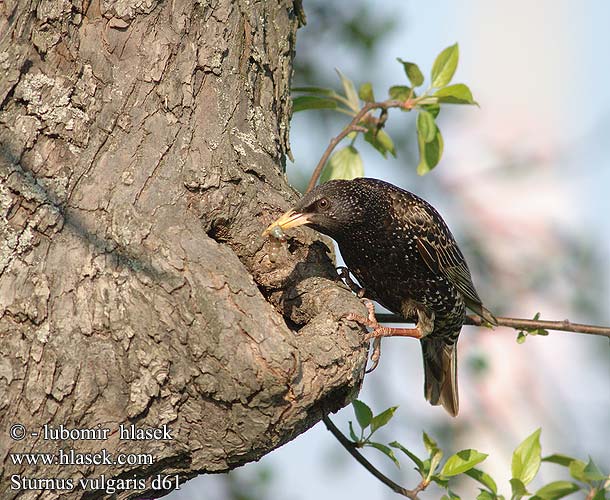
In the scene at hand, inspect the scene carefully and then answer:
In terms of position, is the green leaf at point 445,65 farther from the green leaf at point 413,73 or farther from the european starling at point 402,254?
the european starling at point 402,254

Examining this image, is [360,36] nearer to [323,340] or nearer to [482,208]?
[482,208]

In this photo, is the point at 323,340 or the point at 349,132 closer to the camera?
the point at 323,340

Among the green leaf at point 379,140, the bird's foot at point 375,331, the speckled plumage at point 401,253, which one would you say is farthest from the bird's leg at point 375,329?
the green leaf at point 379,140

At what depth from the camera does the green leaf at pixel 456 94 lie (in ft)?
10.8

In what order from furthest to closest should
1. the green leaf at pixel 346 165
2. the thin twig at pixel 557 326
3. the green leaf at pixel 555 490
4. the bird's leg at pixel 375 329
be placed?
the green leaf at pixel 346 165, the thin twig at pixel 557 326, the green leaf at pixel 555 490, the bird's leg at pixel 375 329

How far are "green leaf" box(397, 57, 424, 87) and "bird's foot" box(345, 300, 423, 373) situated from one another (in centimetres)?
90

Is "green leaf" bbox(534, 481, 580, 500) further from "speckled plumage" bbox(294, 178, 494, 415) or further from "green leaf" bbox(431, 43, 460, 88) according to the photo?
"green leaf" bbox(431, 43, 460, 88)

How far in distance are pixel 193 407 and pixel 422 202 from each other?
75.9 inches

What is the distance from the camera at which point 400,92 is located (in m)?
3.42

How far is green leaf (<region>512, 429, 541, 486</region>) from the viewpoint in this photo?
2839 millimetres

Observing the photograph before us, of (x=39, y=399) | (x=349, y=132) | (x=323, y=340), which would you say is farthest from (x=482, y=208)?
(x=39, y=399)

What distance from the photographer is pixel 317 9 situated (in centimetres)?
494

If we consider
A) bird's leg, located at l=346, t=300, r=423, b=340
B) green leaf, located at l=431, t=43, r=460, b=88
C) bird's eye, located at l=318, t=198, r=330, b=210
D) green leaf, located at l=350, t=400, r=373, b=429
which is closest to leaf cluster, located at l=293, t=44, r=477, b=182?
green leaf, located at l=431, t=43, r=460, b=88

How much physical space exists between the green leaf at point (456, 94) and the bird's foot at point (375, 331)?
34.3 inches
